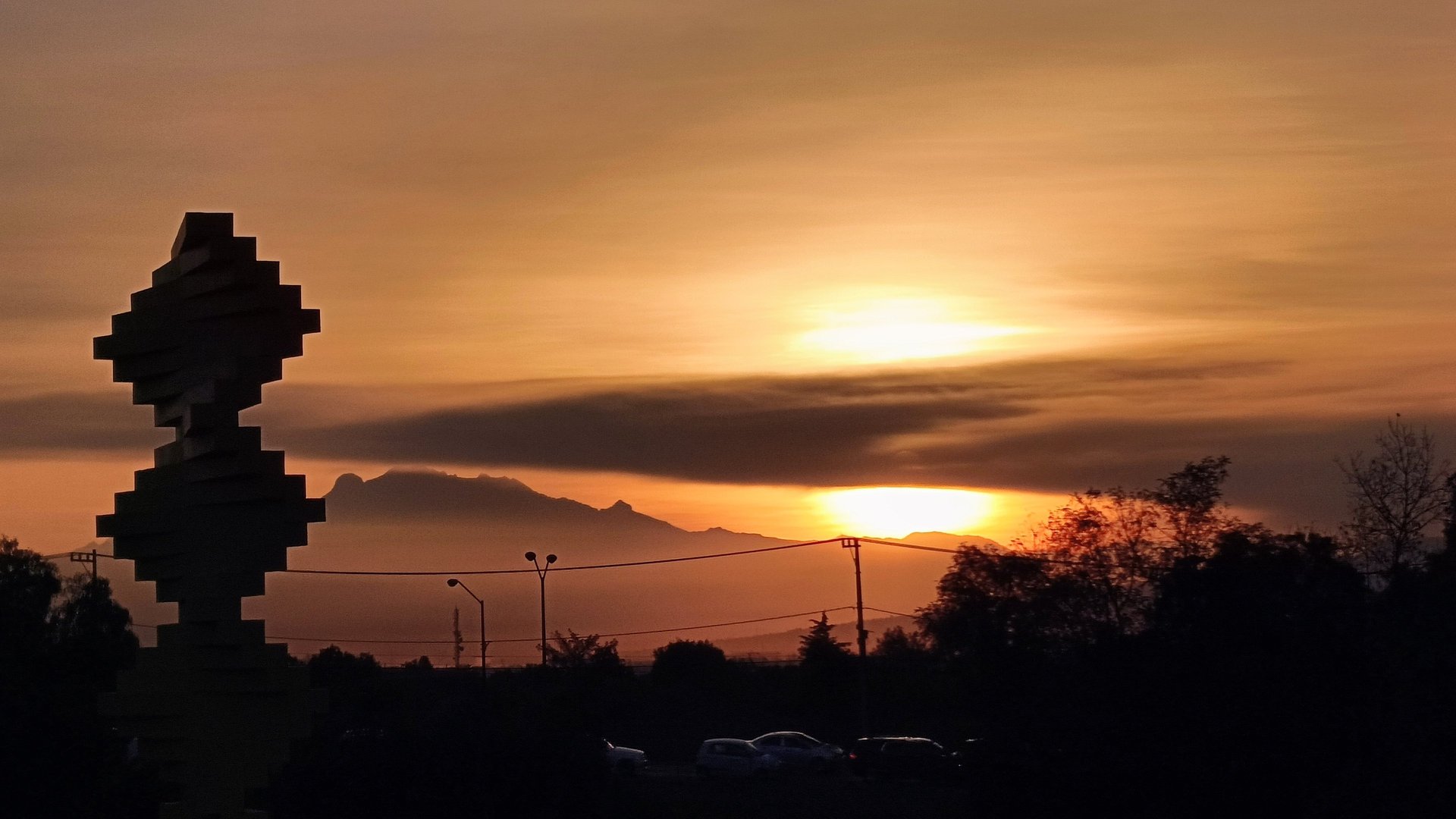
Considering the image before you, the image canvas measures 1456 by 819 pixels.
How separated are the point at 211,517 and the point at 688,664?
92723mm

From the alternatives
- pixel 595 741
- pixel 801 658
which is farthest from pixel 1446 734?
pixel 801 658

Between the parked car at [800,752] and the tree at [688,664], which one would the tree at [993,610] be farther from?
the tree at [688,664]

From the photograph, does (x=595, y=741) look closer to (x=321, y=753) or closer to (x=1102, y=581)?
(x=321, y=753)

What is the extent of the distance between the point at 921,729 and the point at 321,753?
44.7 metres

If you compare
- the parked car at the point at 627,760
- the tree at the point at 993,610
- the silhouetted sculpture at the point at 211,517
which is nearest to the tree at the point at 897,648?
the parked car at the point at 627,760

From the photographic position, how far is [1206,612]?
36719mm

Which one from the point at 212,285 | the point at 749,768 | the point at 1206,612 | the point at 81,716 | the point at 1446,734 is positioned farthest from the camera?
the point at 749,768

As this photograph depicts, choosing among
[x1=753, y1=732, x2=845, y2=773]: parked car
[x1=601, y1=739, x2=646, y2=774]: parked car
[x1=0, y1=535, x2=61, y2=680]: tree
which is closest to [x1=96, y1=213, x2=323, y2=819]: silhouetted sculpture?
[x1=0, y1=535, x2=61, y2=680]: tree

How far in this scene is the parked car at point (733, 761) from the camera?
60031 millimetres

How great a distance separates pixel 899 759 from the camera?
5731 cm

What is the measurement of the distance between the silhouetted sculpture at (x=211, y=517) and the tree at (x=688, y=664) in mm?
88815

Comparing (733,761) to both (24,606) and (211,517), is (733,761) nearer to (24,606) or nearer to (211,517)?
(24,606)

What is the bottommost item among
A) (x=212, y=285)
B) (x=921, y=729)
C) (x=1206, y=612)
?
(x=921, y=729)

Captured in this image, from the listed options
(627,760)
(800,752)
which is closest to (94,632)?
(627,760)
